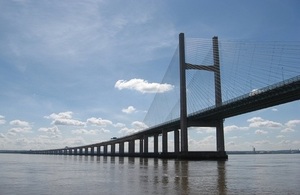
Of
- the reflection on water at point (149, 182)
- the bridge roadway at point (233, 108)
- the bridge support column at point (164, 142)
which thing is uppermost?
the bridge roadway at point (233, 108)

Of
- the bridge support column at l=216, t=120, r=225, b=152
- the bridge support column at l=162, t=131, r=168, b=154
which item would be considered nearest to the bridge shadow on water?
the bridge support column at l=216, t=120, r=225, b=152

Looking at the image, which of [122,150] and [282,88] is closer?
[282,88]

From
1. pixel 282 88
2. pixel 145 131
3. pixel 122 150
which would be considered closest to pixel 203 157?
pixel 282 88

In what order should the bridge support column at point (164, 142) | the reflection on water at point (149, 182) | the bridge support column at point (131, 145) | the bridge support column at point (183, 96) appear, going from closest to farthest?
the reflection on water at point (149, 182), the bridge support column at point (183, 96), the bridge support column at point (164, 142), the bridge support column at point (131, 145)

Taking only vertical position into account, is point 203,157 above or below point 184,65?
below

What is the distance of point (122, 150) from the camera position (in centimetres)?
13325

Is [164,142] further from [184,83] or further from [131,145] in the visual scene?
[131,145]

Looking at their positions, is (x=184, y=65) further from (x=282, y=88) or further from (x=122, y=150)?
(x=122, y=150)

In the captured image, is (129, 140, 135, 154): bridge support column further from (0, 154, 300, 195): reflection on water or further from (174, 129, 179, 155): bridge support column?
(0, 154, 300, 195): reflection on water

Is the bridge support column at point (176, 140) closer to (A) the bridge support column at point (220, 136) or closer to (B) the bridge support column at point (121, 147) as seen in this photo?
(A) the bridge support column at point (220, 136)

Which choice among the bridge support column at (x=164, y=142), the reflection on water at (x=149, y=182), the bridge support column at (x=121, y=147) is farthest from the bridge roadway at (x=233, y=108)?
the bridge support column at (x=121, y=147)

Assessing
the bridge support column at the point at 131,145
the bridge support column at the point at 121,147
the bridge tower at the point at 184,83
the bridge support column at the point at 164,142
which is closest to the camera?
the bridge tower at the point at 184,83

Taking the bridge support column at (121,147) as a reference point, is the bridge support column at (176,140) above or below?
above

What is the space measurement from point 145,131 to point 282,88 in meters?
59.6
